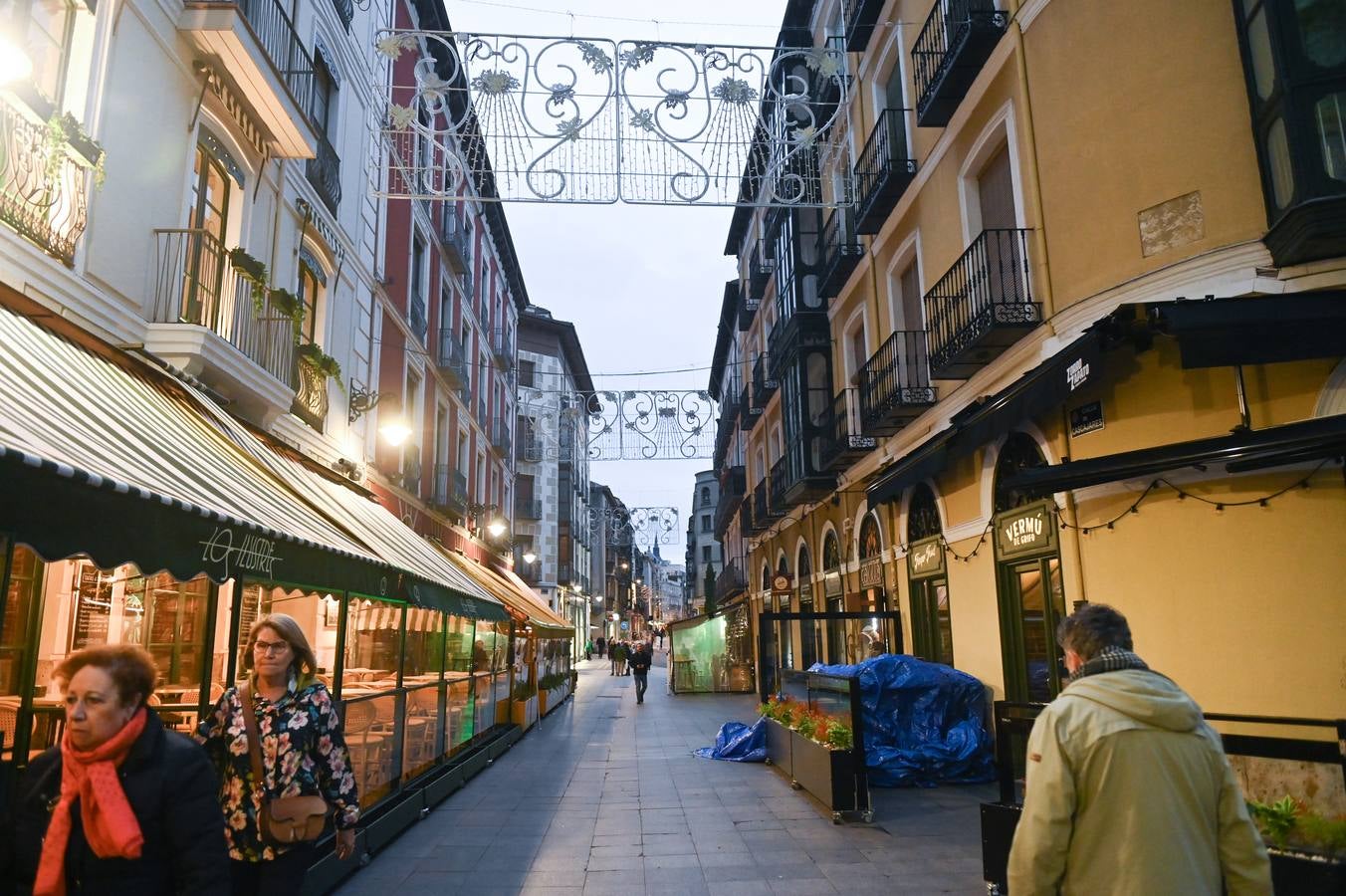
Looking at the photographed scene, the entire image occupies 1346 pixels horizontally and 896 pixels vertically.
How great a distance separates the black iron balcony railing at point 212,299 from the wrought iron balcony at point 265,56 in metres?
1.88

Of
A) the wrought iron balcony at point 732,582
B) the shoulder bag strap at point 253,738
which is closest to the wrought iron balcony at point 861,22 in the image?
the shoulder bag strap at point 253,738

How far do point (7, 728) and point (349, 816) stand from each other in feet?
16.0

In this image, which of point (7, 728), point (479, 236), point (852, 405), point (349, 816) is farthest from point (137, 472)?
point (479, 236)

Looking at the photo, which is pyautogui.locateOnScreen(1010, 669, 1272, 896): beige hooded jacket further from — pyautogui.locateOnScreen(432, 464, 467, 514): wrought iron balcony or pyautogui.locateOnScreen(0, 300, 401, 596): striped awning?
pyautogui.locateOnScreen(432, 464, 467, 514): wrought iron balcony

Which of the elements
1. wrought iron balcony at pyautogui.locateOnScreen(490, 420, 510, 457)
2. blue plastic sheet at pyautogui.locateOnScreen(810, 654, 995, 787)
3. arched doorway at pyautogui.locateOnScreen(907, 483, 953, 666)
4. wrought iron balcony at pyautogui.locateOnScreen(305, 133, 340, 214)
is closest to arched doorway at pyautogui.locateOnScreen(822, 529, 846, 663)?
arched doorway at pyautogui.locateOnScreen(907, 483, 953, 666)

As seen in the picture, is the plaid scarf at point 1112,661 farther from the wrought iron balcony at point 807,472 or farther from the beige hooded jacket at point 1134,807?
the wrought iron balcony at point 807,472

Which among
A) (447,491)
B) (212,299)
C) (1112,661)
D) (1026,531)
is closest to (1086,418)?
(1026,531)

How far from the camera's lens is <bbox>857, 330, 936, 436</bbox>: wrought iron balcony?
521 inches

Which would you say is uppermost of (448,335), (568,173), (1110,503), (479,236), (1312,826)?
(479,236)

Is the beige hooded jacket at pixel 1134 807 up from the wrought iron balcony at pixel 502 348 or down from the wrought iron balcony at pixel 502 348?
down

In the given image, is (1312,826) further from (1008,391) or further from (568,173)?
(568,173)

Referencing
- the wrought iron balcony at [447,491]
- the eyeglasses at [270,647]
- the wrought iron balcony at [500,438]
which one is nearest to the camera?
the eyeglasses at [270,647]

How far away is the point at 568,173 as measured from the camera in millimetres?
11039

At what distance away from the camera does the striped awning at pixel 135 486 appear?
3535 millimetres
